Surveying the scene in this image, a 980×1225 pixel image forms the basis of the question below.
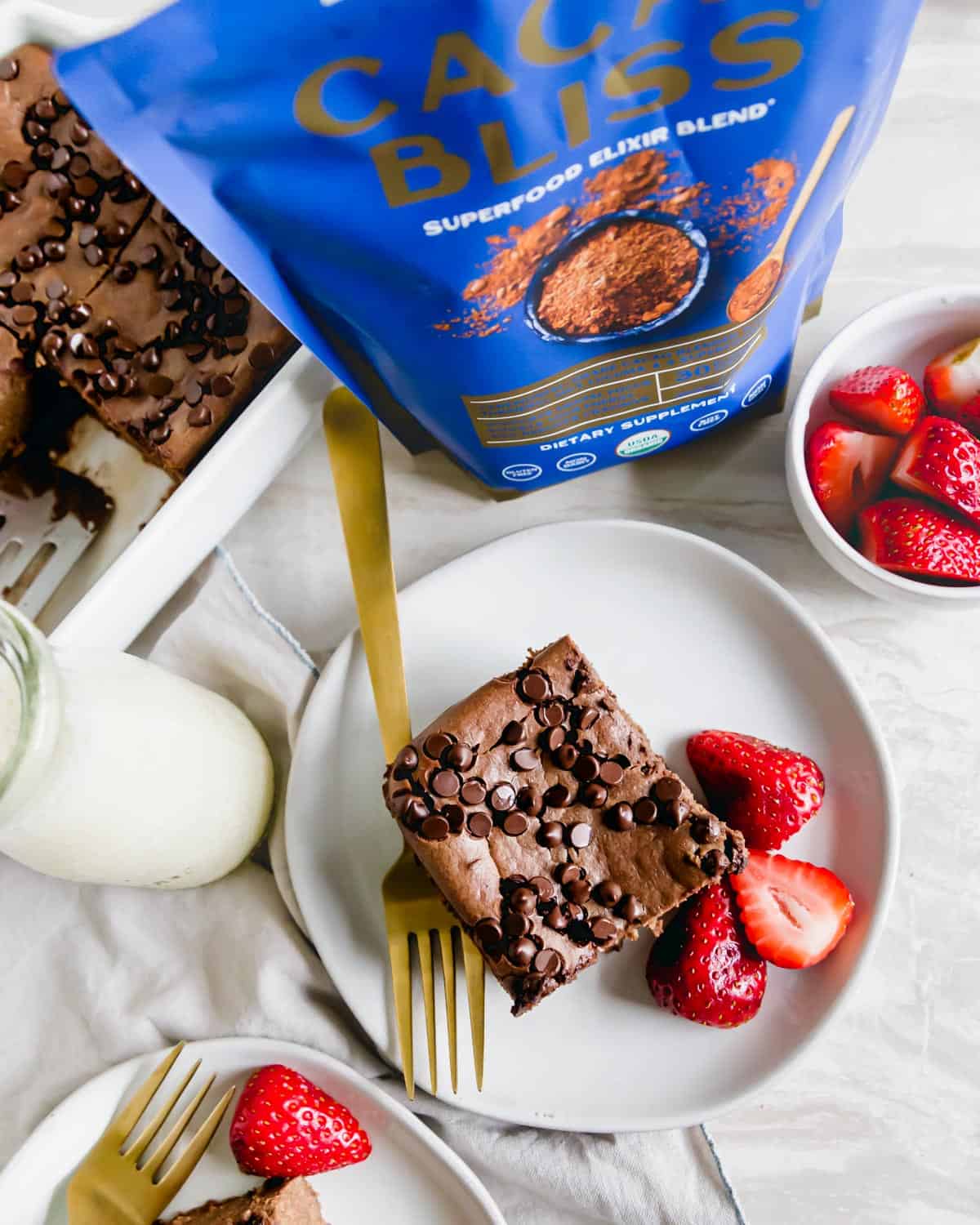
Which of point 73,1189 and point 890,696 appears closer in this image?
point 73,1189

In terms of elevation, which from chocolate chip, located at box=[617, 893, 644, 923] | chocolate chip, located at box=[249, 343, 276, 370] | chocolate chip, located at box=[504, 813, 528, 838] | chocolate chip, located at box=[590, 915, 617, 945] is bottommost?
chocolate chip, located at box=[617, 893, 644, 923]

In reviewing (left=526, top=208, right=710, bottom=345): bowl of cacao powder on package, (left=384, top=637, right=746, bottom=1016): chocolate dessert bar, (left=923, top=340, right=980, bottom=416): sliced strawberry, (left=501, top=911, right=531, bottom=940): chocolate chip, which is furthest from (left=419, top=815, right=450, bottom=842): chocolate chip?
(left=923, top=340, right=980, bottom=416): sliced strawberry

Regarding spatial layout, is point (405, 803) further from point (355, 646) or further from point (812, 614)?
point (812, 614)

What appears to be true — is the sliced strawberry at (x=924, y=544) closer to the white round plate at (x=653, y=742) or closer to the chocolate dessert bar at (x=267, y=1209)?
the white round plate at (x=653, y=742)

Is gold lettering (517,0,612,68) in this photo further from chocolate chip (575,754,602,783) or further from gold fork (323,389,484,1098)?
chocolate chip (575,754,602,783)

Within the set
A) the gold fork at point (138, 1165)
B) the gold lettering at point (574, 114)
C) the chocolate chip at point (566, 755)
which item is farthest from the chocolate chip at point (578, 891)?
the gold lettering at point (574, 114)

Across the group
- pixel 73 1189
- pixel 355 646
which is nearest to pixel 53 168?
pixel 355 646
